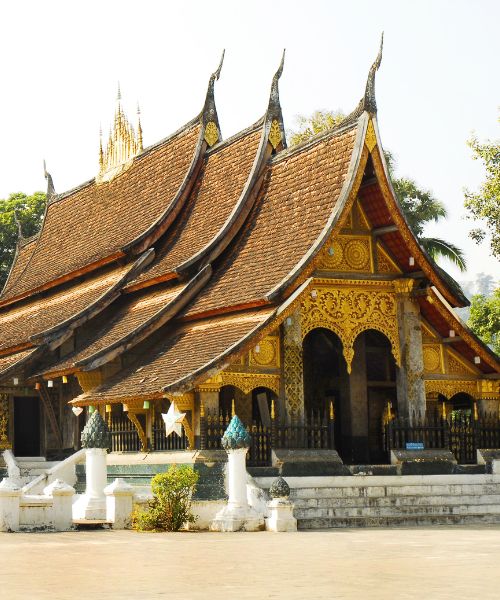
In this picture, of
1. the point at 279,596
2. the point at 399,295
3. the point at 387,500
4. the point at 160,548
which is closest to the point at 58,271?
the point at 399,295

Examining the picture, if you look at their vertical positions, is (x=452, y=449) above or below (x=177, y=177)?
below

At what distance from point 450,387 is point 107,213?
36.0ft

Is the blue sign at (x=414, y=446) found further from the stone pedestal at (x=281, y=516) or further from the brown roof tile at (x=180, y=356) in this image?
the stone pedestal at (x=281, y=516)

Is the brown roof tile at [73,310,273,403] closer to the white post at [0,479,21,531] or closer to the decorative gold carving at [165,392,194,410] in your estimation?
the decorative gold carving at [165,392,194,410]

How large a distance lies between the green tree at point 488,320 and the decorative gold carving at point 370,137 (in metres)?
15.4

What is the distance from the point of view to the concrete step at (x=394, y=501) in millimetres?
16391

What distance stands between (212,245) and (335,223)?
3.16 metres

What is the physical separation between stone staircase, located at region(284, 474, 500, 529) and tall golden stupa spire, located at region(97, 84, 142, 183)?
43.5 feet

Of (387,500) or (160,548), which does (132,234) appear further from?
(160,548)

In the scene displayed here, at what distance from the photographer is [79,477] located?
20125 mm

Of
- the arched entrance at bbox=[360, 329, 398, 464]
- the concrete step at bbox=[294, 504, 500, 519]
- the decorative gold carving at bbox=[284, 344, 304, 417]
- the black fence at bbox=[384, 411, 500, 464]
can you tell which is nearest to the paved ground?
the concrete step at bbox=[294, 504, 500, 519]

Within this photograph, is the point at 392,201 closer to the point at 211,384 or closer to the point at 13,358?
the point at 211,384

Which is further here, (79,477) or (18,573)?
(79,477)

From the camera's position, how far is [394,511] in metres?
16.9
